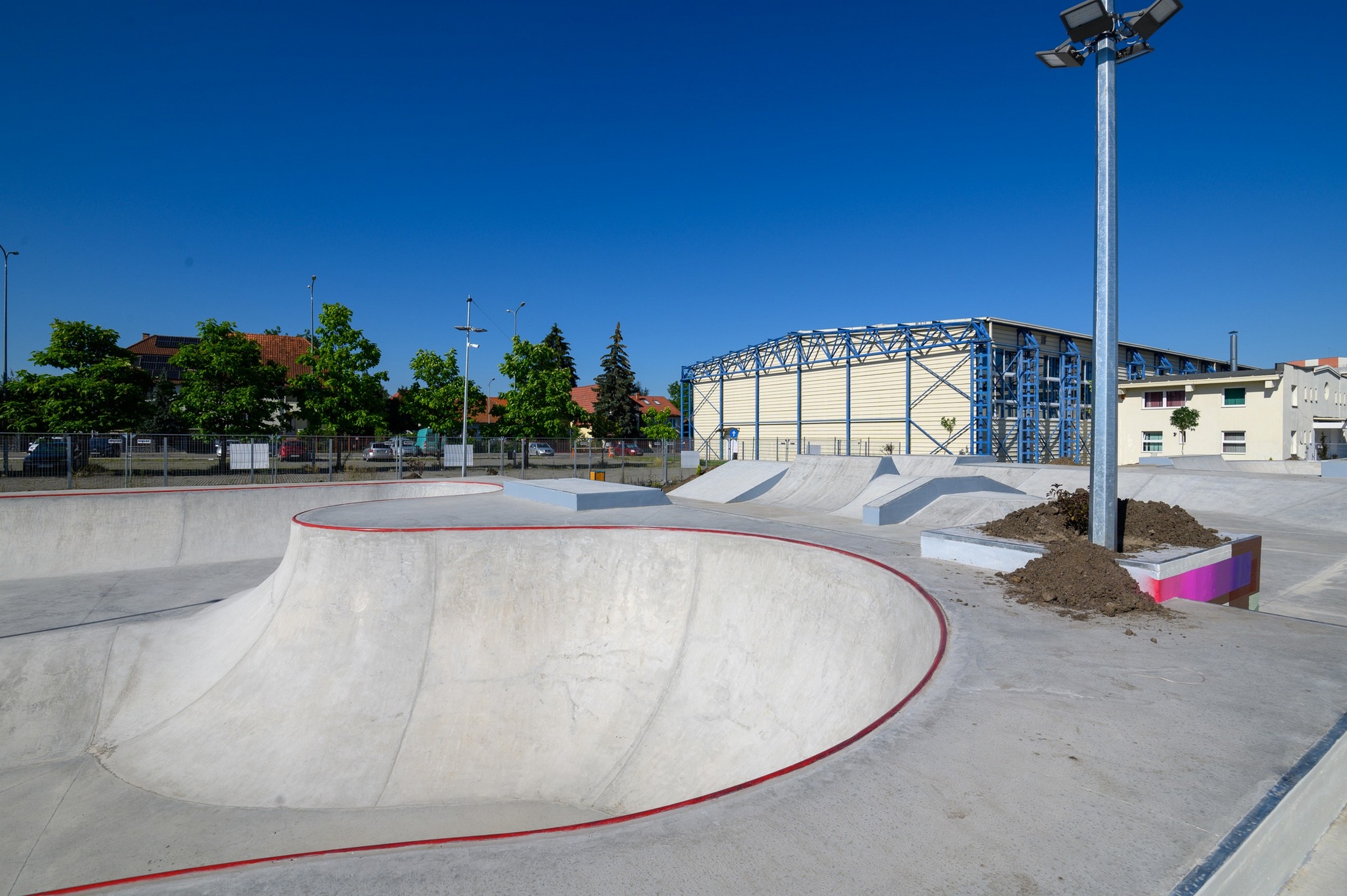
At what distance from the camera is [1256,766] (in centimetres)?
313

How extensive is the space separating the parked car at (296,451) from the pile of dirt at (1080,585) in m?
23.7

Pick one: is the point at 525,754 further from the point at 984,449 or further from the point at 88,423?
the point at 984,449

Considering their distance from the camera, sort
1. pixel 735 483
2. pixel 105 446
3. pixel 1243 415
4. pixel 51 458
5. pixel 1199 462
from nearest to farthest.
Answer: pixel 51 458 → pixel 105 446 → pixel 735 483 → pixel 1199 462 → pixel 1243 415

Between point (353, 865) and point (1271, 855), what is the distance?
12.2 feet

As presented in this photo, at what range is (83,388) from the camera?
23.0 metres

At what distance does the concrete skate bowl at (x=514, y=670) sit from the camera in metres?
6.38

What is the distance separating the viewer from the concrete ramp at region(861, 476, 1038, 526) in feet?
43.5

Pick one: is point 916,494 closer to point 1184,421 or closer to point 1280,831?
point 1280,831

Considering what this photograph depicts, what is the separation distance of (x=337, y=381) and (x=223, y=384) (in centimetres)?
436

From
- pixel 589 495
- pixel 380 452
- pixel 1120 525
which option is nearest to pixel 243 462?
pixel 380 452

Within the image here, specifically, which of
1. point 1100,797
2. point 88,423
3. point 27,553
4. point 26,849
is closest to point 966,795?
point 1100,797

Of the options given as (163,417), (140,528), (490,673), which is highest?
(163,417)

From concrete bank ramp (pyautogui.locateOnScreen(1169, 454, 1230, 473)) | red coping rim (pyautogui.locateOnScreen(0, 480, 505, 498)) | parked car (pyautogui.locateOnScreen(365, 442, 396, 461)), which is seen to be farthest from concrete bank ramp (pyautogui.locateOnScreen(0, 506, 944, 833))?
concrete bank ramp (pyautogui.locateOnScreen(1169, 454, 1230, 473))

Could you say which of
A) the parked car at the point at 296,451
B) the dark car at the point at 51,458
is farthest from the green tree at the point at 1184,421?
the dark car at the point at 51,458
